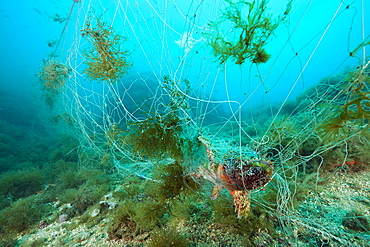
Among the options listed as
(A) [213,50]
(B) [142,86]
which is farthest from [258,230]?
(B) [142,86]

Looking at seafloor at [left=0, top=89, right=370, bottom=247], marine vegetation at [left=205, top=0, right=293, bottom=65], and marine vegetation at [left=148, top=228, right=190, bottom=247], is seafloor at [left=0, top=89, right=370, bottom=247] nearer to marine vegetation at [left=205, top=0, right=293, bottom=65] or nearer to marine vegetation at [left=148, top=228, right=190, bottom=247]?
marine vegetation at [left=148, top=228, right=190, bottom=247]

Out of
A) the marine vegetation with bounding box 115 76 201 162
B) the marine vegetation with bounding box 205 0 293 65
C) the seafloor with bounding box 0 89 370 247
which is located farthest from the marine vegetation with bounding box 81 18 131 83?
the seafloor with bounding box 0 89 370 247

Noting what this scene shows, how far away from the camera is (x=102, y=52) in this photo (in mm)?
3131

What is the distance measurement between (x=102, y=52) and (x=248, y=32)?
105 inches

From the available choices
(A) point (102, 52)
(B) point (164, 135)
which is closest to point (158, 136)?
(B) point (164, 135)

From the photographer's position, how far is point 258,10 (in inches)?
89.6

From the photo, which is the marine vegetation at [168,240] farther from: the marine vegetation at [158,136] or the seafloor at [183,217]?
the marine vegetation at [158,136]

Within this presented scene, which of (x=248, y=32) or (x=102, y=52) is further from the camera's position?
(x=102, y=52)

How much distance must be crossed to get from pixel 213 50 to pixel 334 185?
4910 millimetres

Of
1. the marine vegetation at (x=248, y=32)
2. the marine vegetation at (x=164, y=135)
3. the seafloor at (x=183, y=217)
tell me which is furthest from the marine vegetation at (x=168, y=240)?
the marine vegetation at (x=248, y=32)

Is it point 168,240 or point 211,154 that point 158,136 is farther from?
point 168,240

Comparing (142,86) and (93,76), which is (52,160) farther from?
(142,86)

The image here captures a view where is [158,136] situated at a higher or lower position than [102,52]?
lower

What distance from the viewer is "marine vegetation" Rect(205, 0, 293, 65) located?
2.30m
